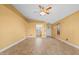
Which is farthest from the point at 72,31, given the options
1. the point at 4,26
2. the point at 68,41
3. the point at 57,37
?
the point at 4,26

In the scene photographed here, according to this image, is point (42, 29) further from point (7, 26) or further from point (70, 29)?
point (7, 26)

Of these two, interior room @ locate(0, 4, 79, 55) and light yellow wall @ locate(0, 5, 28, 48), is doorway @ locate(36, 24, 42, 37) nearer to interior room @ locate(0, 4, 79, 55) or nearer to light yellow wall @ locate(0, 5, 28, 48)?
interior room @ locate(0, 4, 79, 55)

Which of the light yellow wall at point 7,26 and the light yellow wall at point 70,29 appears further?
the light yellow wall at point 70,29

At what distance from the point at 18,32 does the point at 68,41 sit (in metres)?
1.83

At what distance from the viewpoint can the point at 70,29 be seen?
12.3 ft

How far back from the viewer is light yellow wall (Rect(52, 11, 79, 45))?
3.53m

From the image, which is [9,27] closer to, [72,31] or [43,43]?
[43,43]

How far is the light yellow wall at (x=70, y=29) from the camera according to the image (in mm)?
3531

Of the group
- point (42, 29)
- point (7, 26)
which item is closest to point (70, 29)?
point (42, 29)

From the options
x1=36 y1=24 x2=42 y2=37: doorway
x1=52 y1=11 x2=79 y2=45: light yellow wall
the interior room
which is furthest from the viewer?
x1=36 y1=24 x2=42 y2=37: doorway

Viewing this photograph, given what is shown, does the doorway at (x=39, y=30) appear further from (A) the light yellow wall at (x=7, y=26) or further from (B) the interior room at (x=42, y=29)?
(A) the light yellow wall at (x=7, y=26)

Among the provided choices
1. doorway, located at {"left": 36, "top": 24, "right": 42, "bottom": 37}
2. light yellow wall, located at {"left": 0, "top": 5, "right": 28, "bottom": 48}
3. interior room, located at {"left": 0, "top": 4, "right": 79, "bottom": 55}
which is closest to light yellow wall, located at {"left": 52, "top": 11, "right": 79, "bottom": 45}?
interior room, located at {"left": 0, "top": 4, "right": 79, "bottom": 55}

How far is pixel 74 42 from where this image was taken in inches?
140

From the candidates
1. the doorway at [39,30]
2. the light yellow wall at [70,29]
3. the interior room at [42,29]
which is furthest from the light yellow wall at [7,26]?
the light yellow wall at [70,29]
